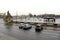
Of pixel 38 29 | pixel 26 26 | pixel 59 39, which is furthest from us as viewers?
pixel 26 26

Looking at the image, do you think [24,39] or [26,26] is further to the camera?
[26,26]

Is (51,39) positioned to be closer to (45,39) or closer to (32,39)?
(45,39)

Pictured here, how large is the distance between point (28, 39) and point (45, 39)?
346 cm

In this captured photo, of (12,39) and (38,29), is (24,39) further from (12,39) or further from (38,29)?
(38,29)

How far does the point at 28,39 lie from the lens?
2959 cm

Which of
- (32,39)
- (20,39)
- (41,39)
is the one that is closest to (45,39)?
(41,39)

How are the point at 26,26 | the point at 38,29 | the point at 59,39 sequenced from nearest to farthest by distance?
1. the point at 59,39
2. the point at 38,29
3. the point at 26,26

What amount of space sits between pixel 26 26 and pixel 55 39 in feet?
66.7

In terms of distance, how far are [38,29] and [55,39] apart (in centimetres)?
1429

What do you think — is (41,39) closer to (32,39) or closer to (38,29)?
(32,39)

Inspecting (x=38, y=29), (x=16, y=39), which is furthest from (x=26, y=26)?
(x=16, y=39)

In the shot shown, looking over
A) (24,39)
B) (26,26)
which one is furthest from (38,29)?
(24,39)

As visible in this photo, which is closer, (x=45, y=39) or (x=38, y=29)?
(x=45, y=39)

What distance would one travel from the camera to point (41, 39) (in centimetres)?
2894
